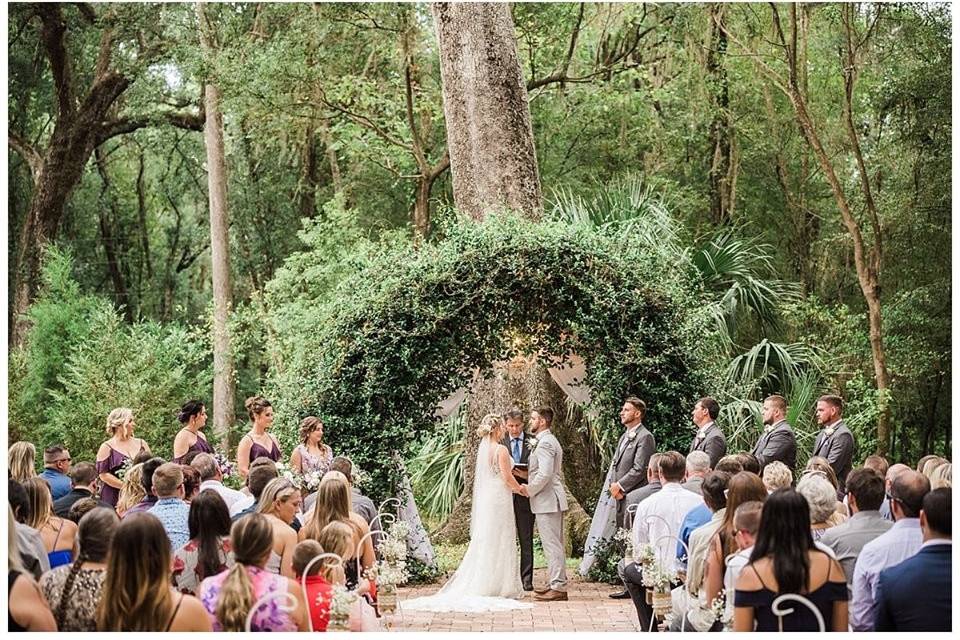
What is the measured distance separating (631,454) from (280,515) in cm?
447

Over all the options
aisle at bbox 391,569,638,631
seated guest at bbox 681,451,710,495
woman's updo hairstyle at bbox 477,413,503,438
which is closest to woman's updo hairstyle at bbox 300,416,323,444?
woman's updo hairstyle at bbox 477,413,503,438

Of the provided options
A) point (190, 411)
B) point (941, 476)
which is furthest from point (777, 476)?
point (190, 411)

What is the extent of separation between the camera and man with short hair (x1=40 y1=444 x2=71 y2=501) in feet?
25.2

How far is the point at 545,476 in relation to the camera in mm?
9680

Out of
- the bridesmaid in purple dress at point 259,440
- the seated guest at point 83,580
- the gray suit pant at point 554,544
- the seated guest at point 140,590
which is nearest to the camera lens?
the seated guest at point 140,590

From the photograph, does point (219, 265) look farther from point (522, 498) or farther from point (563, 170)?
point (522, 498)

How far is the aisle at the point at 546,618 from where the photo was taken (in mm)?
8328

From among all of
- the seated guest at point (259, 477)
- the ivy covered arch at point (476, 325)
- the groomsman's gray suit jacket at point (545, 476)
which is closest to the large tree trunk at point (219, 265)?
the ivy covered arch at point (476, 325)

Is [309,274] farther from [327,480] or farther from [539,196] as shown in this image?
[327,480]

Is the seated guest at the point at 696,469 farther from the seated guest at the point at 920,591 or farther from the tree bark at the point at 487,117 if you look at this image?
the tree bark at the point at 487,117

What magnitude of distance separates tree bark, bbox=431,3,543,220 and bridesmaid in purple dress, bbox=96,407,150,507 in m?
5.39

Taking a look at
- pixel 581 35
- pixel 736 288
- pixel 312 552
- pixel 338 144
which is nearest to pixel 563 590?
pixel 312 552

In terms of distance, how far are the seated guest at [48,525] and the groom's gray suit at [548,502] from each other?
4.63m

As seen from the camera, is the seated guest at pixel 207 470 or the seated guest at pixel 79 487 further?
the seated guest at pixel 79 487
